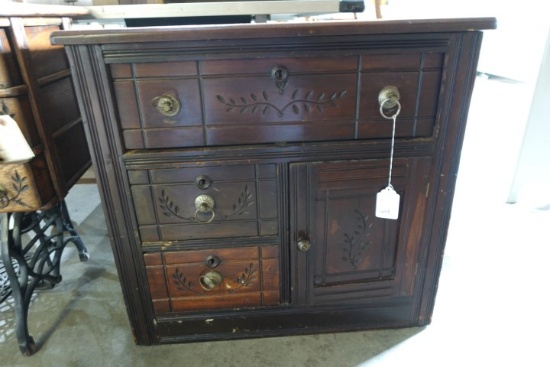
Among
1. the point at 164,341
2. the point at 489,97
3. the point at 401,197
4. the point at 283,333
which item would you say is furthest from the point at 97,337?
the point at 489,97

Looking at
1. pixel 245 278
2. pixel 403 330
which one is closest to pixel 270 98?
pixel 245 278

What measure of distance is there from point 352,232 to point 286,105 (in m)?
0.36

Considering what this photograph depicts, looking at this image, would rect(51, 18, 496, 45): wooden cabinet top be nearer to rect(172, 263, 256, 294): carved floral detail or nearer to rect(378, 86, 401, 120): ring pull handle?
rect(378, 86, 401, 120): ring pull handle

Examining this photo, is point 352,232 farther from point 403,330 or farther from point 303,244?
point 403,330

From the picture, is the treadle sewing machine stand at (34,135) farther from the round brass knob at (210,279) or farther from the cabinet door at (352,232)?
the cabinet door at (352,232)

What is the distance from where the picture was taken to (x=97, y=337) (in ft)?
3.62

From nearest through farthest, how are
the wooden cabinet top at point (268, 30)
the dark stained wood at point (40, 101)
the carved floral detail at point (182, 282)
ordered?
the wooden cabinet top at point (268, 30)
the dark stained wood at point (40, 101)
the carved floral detail at point (182, 282)

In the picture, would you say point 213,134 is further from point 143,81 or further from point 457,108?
point 457,108

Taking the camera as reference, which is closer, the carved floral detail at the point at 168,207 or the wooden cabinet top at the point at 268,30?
the wooden cabinet top at the point at 268,30

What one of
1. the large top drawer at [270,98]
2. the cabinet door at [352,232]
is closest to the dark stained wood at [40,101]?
the large top drawer at [270,98]

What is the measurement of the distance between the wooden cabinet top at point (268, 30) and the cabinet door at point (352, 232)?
0.90ft

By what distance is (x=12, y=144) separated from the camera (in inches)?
33.3

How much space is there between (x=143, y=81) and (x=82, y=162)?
1.98ft

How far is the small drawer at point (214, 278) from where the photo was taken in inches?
37.8
